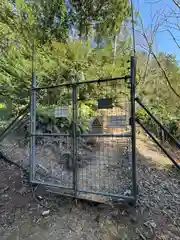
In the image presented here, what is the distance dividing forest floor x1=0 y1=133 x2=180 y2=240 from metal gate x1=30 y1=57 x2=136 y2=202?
0.14 metres

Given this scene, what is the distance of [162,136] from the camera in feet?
15.5

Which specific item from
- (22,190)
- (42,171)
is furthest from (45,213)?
(42,171)

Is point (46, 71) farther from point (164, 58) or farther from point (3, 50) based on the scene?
point (164, 58)

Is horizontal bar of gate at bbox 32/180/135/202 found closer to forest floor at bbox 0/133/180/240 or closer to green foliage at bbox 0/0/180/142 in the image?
forest floor at bbox 0/133/180/240

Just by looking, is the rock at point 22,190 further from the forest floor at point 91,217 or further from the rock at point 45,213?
the rock at point 45,213

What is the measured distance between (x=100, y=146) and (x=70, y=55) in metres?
3.30

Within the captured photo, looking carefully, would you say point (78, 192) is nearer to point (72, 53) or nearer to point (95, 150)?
point (95, 150)

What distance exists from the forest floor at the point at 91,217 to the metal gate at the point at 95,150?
14 cm

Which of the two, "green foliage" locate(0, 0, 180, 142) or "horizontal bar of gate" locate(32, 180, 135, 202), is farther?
"green foliage" locate(0, 0, 180, 142)

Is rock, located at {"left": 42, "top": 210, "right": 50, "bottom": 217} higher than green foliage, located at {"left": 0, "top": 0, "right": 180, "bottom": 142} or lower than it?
lower

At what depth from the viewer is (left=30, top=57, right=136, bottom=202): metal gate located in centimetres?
197

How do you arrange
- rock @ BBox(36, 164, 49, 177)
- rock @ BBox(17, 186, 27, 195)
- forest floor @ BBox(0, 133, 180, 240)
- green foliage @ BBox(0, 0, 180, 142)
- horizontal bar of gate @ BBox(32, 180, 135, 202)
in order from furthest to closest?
green foliage @ BBox(0, 0, 180, 142) < rock @ BBox(36, 164, 49, 177) < rock @ BBox(17, 186, 27, 195) < horizontal bar of gate @ BBox(32, 180, 135, 202) < forest floor @ BBox(0, 133, 180, 240)

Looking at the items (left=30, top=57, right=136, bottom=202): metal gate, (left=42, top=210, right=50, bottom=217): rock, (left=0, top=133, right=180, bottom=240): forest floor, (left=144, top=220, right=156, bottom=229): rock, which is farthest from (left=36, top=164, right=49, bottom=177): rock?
(left=144, top=220, right=156, bottom=229): rock

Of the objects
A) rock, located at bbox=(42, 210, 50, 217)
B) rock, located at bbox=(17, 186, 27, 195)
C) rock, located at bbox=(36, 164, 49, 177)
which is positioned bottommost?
rock, located at bbox=(42, 210, 50, 217)
